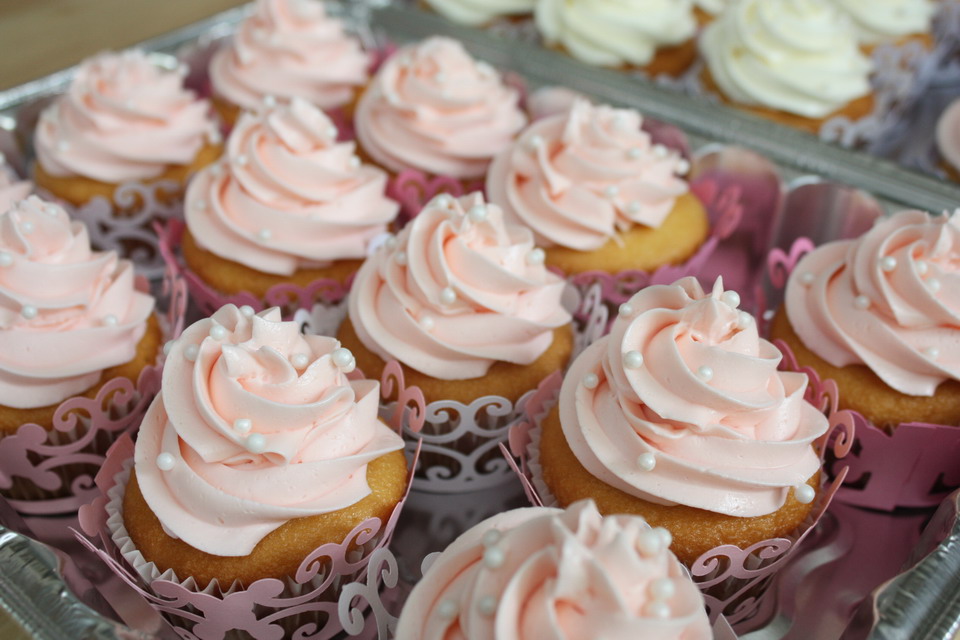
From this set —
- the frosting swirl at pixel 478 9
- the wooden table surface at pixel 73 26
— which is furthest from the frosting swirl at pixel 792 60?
the wooden table surface at pixel 73 26

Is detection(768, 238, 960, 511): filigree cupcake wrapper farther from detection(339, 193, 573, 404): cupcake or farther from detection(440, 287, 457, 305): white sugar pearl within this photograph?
detection(440, 287, 457, 305): white sugar pearl

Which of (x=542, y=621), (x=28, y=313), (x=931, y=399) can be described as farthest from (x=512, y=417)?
(x=28, y=313)

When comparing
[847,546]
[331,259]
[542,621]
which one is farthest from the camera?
[331,259]

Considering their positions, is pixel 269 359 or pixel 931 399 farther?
pixel 931 399

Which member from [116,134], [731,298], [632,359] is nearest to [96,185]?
[116,134]

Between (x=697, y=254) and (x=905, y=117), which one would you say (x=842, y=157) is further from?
(x=905, y=117)

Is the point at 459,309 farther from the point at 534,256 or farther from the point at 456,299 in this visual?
the point at 534,256
